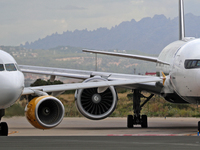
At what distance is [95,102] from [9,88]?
19.1ft

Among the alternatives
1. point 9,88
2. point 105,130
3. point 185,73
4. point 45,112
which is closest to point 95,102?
point 105,130

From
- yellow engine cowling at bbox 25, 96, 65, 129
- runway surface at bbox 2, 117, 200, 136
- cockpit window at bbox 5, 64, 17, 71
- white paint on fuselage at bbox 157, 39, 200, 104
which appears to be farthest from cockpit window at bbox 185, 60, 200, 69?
cockpit window at bbox 5, 64, 17, 71

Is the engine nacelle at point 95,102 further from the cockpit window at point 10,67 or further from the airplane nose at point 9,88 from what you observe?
the airplane nose at point 9,88

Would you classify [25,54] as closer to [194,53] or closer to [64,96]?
[64,96]

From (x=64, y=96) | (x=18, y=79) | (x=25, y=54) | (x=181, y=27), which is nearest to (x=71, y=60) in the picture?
(x=25, y=54)

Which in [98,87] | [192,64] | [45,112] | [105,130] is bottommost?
[105,130]

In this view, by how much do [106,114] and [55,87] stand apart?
3364 millimetres

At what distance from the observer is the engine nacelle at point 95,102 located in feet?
54.1

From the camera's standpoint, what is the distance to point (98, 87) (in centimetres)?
1514

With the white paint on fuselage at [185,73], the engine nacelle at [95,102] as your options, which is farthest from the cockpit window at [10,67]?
the white paint on fuselage at [185,73]

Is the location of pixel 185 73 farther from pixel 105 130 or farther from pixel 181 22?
pixel 181 22

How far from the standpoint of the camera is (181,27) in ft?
68.8

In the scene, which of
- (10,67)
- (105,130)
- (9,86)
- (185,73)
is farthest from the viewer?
(105,130)

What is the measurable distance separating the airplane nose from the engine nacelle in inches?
197
